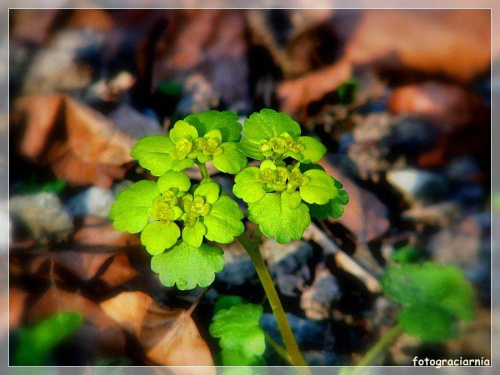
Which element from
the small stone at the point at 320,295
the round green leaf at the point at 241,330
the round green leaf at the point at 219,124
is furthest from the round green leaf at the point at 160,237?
the small stone at the point at 320,295

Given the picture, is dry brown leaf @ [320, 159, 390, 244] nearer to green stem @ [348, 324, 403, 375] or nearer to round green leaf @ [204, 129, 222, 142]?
green stem @ [348, 324, 403, 375]

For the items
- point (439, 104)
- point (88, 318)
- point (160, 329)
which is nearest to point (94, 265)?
point (88, 318)

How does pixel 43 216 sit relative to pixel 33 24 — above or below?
below

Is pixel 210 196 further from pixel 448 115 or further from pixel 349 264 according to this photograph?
pixel 448 115

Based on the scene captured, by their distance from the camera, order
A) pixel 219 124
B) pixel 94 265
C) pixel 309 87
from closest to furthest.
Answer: pixel 219 124 → pixel 94 265 → pixel 309 87

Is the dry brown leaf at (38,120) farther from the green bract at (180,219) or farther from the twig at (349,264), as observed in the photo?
the twig at (349,264)

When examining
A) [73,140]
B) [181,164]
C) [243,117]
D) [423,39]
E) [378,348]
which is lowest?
[378,348]
